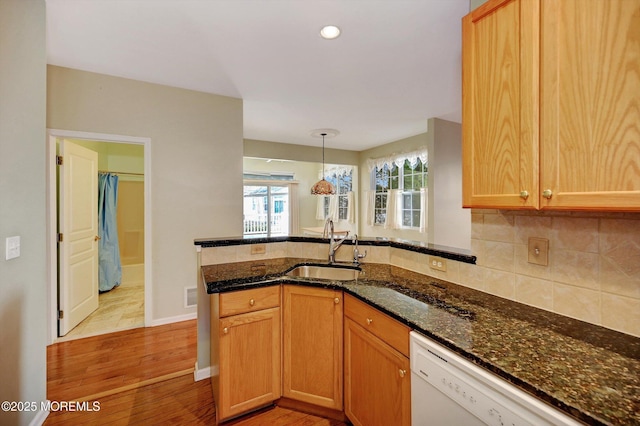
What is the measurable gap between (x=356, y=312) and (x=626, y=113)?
4.30ft

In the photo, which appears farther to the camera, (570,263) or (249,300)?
(249,300)

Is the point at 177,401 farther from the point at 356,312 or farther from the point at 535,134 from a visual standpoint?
the point at 535,134

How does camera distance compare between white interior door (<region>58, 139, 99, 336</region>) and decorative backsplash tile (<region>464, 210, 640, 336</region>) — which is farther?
white interior door (<region>58, 139, 99, 336</region>)

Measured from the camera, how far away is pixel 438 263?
5.81 feet

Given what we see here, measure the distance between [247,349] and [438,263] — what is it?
4.22 ft

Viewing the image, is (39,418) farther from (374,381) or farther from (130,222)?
(130,222)

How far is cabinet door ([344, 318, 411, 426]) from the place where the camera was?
1.23 m

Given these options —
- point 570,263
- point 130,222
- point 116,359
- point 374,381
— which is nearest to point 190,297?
point 116,359

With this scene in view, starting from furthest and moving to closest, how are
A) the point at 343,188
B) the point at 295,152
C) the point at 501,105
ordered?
1. the point at 343,188
2. the point at 295,152
3. the point at 501,105

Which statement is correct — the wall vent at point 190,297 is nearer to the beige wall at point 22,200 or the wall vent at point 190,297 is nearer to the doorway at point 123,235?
the doorway at point 123,235

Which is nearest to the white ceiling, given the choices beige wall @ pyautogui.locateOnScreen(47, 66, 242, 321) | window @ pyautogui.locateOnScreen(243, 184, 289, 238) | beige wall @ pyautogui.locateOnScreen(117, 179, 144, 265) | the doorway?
beige wall @ pyautogui.locateOnScreen(47, 66, 242, 321)

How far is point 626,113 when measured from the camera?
2.77 ft

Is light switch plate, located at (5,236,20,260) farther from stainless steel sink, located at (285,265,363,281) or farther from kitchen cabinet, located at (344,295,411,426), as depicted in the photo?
kitchen cabinet, located at (344,295,411,426)

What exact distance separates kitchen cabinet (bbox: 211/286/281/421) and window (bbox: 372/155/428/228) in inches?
152
